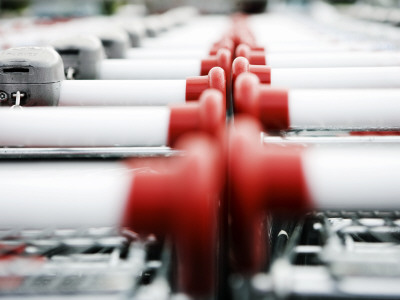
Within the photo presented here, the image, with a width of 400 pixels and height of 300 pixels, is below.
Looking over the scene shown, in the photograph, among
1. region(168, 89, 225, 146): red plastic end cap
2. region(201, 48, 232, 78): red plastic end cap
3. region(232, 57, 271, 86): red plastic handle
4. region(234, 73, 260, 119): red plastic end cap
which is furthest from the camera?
region(201, 48, 232, 78): red plastic end cap

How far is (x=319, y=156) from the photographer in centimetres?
67

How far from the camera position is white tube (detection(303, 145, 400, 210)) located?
0.65m

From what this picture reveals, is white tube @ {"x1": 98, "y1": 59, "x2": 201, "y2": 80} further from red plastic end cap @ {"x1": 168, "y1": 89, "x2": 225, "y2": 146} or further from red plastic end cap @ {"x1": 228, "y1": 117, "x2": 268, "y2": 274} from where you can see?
red plastic end cap @ {"x1": 228, "y1": 117, "x2": 268, "y2": 274}

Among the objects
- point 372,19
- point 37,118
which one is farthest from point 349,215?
point 372,19

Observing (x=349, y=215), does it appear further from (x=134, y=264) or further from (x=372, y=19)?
(x=372, y=19)

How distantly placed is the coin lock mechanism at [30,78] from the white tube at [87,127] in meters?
0.40

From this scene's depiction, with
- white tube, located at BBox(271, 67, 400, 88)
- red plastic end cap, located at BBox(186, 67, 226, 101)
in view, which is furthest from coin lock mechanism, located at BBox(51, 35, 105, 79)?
white tube, located at BBox(271, 67, 400, 88)

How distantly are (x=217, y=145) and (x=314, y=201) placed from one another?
0.68 ft

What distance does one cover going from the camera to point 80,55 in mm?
1716

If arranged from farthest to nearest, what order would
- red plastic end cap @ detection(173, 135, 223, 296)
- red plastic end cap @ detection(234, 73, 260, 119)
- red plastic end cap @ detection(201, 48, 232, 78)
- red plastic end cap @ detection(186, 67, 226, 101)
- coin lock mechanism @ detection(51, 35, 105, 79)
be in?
coin lock mechanism @ detection(51, 35, 105, 79) < red plastic end cap @ detection(201, 48, 232, 78) < red plastic end cap @ detection(186, 67, 226, 101) < red plastic end cap @ detection(234, 73, 260, 119) < red plastic end cap @ detection(173, 135, 223, 296)

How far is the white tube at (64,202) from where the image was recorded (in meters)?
0.65

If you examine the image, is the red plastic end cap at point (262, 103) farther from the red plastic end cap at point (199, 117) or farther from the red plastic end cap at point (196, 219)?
the red plastic end cap at point (196, 219)

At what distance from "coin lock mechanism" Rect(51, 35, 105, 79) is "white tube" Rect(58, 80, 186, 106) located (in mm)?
405

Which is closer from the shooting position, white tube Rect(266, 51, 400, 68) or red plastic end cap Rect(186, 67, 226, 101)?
red plastic end cap Rect(186, 67, 226, 101)
